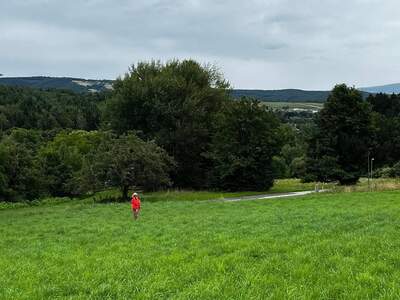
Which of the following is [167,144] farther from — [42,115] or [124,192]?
[42,115]

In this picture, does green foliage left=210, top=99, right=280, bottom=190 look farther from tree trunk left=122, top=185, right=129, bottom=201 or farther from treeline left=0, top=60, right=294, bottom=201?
tree trunk left=122, top=185, right=129, bottom=201

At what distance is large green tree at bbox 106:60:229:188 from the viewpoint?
64188mm

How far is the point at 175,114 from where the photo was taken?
212 feet

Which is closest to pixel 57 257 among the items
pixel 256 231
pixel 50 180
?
pixel 256 231

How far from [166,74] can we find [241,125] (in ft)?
45.9

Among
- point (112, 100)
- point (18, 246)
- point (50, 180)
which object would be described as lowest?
point (50, 180)

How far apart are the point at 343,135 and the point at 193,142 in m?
18.2

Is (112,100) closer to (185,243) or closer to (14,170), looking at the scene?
(14,170)

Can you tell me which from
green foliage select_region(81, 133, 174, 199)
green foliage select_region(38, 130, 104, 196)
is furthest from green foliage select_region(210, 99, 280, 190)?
green foliage select_region(38, 130, 104, 196)

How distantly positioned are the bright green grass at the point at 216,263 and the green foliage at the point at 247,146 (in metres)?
38.3

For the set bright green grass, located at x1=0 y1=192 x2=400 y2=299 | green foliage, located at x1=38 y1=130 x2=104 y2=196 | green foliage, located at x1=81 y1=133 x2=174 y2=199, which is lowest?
green foliage, located at x1=38 y1=130 x2=104 y2=196

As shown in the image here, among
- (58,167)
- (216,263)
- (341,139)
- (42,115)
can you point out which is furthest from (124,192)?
(42,115)

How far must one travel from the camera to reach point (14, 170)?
67188 mm

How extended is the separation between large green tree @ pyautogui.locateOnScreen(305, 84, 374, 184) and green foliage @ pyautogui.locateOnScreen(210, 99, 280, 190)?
215 inches
